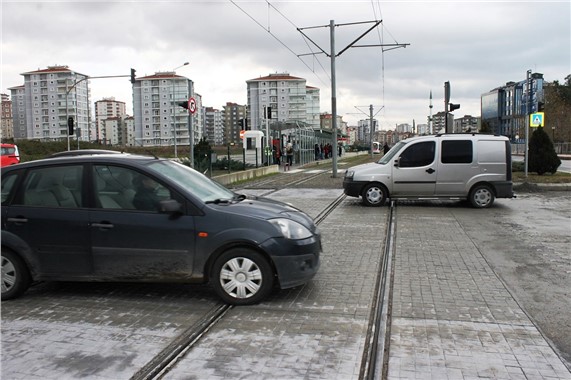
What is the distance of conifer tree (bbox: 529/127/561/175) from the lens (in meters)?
20.8

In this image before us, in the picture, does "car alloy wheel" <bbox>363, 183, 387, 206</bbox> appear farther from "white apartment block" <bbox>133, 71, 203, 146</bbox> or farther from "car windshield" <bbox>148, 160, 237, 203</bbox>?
"white apartment block" <bbox>133, 71, 203, 146</bbox>

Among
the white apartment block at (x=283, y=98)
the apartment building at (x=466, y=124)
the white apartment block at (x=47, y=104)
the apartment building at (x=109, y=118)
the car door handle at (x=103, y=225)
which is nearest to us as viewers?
the car door handle at (x=103, y=225)

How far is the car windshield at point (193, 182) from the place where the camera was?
5.39 metres

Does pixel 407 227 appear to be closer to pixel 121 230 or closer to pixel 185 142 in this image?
pixel 121 230

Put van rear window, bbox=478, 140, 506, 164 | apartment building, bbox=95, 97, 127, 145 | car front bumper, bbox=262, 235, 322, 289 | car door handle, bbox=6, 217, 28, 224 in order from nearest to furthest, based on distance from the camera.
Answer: car front bumper, bbox=262, 235, 322, 289 < car door handle, bbox=6, 217, 28, 224 < van rear window, bbox=478, 140, 506, 164 < apartment building, bbox=95, 97, 127, 145

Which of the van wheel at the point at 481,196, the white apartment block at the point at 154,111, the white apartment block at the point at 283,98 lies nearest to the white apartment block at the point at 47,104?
the white apartment block at the point at 154,111

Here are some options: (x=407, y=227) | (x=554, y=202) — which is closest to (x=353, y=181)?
(x=407, y=227)

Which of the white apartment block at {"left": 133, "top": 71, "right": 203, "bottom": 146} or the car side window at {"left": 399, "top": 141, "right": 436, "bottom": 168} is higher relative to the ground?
the white apartment block at {"left": 133, "top": 71, "right": 203, "bottom": 146}

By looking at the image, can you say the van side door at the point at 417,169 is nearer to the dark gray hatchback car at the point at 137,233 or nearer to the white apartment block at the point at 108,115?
the dark gray hatchback car at the point at 137,233

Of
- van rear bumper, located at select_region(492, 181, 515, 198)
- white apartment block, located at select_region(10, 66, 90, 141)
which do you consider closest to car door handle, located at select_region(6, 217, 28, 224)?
van rear bumper, located at select_region(492, 181, 515, 198)

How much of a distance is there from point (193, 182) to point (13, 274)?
2.11 meters

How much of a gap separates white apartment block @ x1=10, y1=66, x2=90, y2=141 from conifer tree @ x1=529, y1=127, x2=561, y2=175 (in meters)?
83.4

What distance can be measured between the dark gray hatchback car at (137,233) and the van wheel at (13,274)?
1cm

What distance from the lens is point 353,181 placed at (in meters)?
13.1
